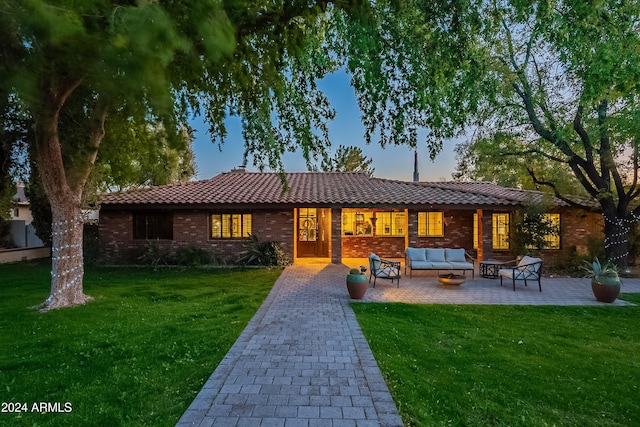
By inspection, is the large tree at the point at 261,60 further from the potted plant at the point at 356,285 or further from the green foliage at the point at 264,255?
the green foliage at the point at 264,255

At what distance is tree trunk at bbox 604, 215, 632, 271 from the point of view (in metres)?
12.3

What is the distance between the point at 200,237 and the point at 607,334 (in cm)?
1348

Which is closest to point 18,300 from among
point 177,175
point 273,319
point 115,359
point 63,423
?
point 115,359

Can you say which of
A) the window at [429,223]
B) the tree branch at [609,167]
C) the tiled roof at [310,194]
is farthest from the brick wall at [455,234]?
the tree branch at [609,167]

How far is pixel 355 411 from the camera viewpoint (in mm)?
3418

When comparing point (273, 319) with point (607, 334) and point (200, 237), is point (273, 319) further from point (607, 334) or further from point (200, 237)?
point (200, 237)

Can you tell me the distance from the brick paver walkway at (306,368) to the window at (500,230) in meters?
6.25

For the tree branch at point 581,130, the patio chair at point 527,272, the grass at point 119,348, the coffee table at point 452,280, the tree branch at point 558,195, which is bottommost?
the grass at point 119,348

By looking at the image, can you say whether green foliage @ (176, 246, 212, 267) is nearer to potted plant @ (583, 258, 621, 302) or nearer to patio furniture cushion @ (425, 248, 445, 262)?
patio furniture cushion @ (425, 248, 445, 262)

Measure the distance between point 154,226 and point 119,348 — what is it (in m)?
10.8

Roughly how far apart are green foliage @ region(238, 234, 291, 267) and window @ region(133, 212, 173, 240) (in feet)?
11.5

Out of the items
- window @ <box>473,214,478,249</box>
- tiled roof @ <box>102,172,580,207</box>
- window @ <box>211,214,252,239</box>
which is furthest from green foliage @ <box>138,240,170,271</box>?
window @ <box>473,214,478,249</box>

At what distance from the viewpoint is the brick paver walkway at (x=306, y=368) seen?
3.33m

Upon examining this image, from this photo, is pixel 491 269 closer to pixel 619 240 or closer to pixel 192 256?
pixel 619 240
